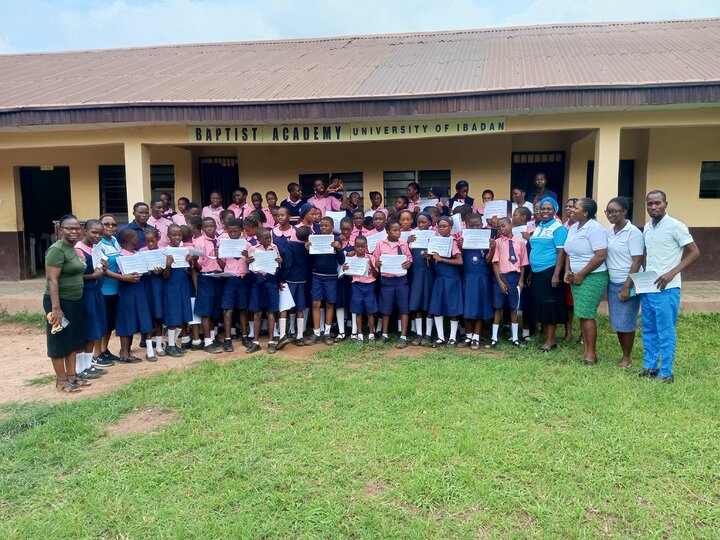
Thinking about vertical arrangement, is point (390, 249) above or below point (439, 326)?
above

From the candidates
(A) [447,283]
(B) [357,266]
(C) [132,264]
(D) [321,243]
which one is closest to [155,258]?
(C) [132,264]

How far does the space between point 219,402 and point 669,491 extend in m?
3.12

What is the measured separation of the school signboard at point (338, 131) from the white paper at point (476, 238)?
2.57 meters

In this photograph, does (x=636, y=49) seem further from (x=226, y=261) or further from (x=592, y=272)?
(x=226, y=261)

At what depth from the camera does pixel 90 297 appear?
4828 millimetres

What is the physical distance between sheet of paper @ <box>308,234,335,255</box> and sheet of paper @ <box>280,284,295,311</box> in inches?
20.8

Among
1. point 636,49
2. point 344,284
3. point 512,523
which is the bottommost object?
point 512,523

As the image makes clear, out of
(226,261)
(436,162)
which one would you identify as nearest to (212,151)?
(436,162)

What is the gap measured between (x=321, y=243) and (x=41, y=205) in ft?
27.0

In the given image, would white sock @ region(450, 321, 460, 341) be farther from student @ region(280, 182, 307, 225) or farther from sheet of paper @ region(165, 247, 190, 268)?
sheet of paper @ region(165, 247, 190, 268)

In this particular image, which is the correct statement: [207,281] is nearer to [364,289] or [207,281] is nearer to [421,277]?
[364,289]

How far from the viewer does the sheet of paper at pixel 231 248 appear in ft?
17.9

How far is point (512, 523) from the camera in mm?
2586

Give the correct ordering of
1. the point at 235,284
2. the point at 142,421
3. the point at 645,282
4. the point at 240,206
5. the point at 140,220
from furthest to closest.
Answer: the point at 240,206 < the point at 140,220 < the point at 235,284 < the point at 645,282 < the point at 142,421
